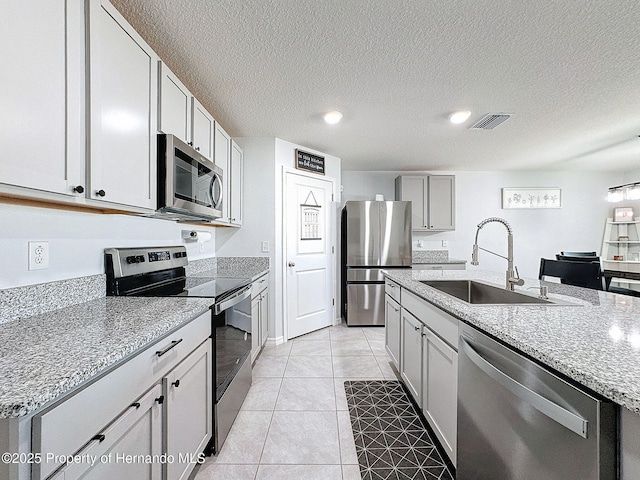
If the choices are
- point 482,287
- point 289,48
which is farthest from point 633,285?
point 289,48

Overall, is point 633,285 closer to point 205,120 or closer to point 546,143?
point 546,143

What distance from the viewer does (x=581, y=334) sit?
0.93 meters

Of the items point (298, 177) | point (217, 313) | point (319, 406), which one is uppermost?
point (298, 177)

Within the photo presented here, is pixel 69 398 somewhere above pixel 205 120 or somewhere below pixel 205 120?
below

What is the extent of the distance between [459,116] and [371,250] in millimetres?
1945

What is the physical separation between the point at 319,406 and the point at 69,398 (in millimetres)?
1704

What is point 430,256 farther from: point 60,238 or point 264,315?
point 60,238

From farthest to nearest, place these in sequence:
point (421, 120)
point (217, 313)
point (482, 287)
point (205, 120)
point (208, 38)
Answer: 1. point (421, 120)
2. point (205, 120)
3. point (482, 287)
4. point (208, 38)
5. point (217, 313)

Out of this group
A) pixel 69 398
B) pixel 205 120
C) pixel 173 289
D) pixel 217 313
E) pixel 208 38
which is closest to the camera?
pixel 69 398

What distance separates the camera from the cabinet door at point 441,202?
4.62m

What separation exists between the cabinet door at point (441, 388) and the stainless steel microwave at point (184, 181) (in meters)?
1.61

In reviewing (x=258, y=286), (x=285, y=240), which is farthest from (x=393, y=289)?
(x=285, y=240)

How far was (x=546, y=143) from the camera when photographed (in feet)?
11.5

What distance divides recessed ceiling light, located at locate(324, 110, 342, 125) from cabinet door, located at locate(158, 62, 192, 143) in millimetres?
1208
